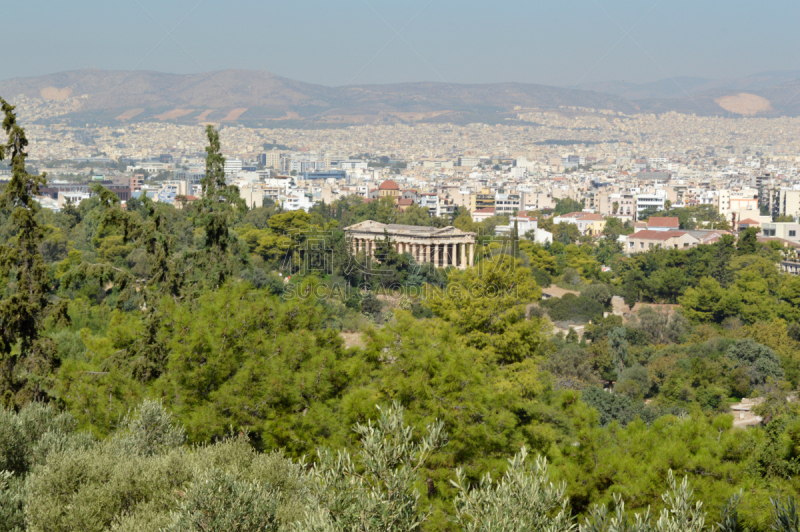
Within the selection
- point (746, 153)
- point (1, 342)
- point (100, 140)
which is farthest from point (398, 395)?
point (746, 153)

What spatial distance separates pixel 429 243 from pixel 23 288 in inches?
1243

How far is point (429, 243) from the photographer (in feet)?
132

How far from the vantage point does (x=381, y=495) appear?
13.4 ft

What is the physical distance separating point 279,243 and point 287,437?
2828 centimetres

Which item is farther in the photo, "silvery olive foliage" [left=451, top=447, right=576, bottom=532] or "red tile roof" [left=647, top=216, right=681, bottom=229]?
"red tile roof" [left=647, top=216, right=681, bottom=229]

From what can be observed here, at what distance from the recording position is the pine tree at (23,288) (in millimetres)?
8922

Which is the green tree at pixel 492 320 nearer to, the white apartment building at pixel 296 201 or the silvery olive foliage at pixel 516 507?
the silvery olive foliage at pixel 516 507

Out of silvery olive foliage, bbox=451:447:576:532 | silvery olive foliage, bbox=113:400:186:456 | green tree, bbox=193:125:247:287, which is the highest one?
green tree, bbox=193:125:247:287

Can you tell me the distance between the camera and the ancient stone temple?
132ft

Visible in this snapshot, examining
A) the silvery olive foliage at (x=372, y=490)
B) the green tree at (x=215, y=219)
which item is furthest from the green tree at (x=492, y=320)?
the silvery olive foliage at (x=372, y=490)

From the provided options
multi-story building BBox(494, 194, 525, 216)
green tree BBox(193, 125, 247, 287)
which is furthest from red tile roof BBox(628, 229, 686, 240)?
green tree BBox(193, 125, 247, 287)

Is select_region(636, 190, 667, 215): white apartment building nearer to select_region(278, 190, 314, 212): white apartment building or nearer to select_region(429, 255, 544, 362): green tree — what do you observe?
select_region(278, 190, 314, 212): white apartment building

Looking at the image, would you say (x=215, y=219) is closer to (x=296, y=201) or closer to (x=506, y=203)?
(x=296, y=201)

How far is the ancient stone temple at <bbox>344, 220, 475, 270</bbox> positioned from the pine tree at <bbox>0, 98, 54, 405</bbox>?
99.4ft
